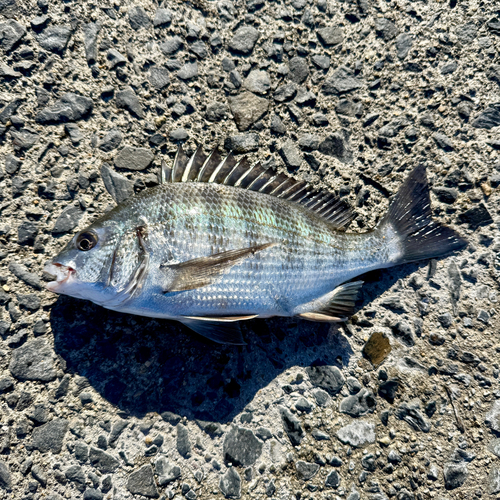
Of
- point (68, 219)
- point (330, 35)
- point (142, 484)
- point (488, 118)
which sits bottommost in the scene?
point (142, 484)

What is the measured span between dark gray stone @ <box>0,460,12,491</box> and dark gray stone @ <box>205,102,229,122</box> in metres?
2.80

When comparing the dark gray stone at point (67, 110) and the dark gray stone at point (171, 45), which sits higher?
the dark gray stone at point (171, 45)

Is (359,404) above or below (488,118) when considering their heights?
below

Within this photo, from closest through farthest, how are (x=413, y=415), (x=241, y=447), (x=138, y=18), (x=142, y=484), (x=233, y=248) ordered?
1. (x=233, y=248)
2. (x=142, y=484)
3. (x=241, y=447)
4. (x=413, y=415)
5. (x=138, y=18)

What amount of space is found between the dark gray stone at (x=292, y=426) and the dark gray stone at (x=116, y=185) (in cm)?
192

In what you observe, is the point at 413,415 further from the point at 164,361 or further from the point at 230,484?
the point at 164,361

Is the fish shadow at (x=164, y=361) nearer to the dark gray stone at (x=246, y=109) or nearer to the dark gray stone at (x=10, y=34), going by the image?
the dark gray stone at (x=246, y=109)

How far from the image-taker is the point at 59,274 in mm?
2207

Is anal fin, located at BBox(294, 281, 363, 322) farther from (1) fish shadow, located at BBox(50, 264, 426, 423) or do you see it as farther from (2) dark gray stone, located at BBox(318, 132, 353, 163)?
(2) dark gray stone, located at BBox(318, 132, 353, 163)

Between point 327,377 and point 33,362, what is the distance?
2070mm

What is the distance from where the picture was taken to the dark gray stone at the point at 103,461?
2.46 meters

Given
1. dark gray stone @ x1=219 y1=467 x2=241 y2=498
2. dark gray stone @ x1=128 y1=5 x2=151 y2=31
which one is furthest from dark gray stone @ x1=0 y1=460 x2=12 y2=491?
dark gray stone @ x1=128 y1=5 x2=151 y2=31

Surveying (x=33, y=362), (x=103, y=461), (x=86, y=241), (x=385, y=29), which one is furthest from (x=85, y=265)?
(x=385, y=29)

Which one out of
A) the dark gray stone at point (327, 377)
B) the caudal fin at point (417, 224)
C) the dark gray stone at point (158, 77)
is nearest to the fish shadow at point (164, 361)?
the dark gray stone at point (327, 377)
